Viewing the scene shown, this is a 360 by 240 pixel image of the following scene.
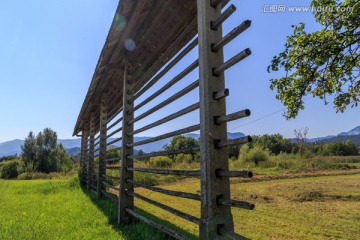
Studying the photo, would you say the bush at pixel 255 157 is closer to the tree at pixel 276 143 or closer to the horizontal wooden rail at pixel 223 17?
the horizontal wooden rail at pixel 223 17

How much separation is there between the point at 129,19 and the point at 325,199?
8.25m

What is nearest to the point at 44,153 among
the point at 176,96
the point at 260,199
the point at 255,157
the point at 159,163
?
the point at 159,163

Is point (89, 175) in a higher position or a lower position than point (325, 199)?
higher

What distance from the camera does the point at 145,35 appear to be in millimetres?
4465

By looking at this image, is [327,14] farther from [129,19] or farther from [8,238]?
[8,238]

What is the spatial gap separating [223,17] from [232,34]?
0.28 meters

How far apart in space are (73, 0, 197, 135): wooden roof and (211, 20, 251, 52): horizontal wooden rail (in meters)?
0.83

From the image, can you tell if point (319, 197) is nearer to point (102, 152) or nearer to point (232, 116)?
point (102, 152)

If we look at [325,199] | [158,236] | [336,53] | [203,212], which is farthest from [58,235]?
[325,199]

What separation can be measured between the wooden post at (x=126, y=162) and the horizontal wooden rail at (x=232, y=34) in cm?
321

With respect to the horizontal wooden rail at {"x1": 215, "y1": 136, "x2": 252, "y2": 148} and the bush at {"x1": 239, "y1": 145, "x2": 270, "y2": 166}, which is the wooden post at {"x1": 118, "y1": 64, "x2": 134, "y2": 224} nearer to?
the horizontal wooden rail at {"x1": 215, "y1": 136, "x2": 252, "y2": 148}

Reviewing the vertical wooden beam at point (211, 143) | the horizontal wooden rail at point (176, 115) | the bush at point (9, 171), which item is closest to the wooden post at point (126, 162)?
the horizontal wooden rail at point (176, 115)

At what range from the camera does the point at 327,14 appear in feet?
21.3

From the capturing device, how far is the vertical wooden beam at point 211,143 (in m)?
2.31
